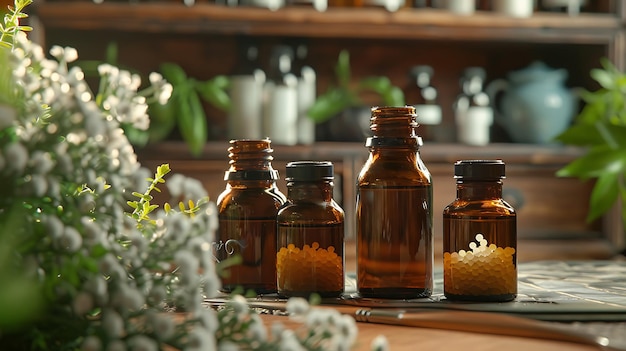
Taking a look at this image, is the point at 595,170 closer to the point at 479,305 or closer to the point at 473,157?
the point at 479,305

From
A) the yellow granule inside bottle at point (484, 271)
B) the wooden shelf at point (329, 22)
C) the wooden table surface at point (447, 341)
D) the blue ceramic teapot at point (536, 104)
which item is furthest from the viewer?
the blue ceramic teapot at point (536, 104)

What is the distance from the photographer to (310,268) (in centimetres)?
90

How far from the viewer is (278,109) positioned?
8.43 ft

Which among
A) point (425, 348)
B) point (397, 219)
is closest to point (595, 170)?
point (397, 219)

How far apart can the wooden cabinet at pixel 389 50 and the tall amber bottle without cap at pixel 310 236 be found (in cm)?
153

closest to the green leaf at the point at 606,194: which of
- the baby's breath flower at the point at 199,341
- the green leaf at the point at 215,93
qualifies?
the green leaf at the point at 215,93

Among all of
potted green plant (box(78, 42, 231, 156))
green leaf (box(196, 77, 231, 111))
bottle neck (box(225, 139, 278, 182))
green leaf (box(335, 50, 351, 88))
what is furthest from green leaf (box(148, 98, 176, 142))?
bottle neck (box(225, 139, 278, 182))

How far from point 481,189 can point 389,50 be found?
2040 mm

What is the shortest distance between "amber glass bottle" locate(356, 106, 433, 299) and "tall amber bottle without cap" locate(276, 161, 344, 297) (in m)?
0.03

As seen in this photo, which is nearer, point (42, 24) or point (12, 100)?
point (12, 100)

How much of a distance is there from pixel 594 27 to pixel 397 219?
6.57 ft

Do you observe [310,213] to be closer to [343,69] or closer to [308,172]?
[308,172]

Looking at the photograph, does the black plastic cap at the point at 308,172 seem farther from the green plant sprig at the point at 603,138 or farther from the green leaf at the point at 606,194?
the green leaf at the point at 606,194

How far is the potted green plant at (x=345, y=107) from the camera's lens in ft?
8.51
